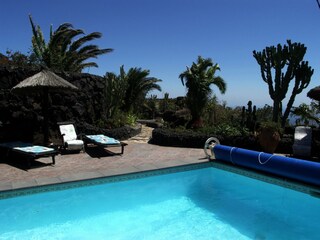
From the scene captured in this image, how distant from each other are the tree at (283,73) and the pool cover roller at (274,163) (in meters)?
5.52

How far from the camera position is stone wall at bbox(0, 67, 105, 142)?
431 inches

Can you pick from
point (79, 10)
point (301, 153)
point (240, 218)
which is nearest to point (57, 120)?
point (79, 10)

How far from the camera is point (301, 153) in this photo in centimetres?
1027

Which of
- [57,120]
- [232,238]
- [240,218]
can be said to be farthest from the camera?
[57,120]

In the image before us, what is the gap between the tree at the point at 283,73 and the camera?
42.8 ft

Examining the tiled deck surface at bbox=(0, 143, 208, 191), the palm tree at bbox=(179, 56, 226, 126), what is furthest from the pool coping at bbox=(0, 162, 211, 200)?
the palm tree at bbox=(179, 56, 226, 126)

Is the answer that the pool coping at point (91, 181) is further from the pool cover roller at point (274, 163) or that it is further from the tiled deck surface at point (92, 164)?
the pool cover roller at point (274, 163)

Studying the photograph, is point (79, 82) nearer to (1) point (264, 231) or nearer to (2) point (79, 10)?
(2) point (79, 10)

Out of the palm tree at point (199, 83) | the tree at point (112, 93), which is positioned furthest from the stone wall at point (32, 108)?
the palm tree at point (199, 83)

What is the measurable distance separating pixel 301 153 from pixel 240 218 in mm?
5180

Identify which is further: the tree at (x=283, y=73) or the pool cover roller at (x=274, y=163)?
the tree at (x=283, y=73)

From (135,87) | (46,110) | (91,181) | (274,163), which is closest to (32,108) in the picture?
(46,110)

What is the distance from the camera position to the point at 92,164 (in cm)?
857

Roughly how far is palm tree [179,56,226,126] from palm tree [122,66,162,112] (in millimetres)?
5668
